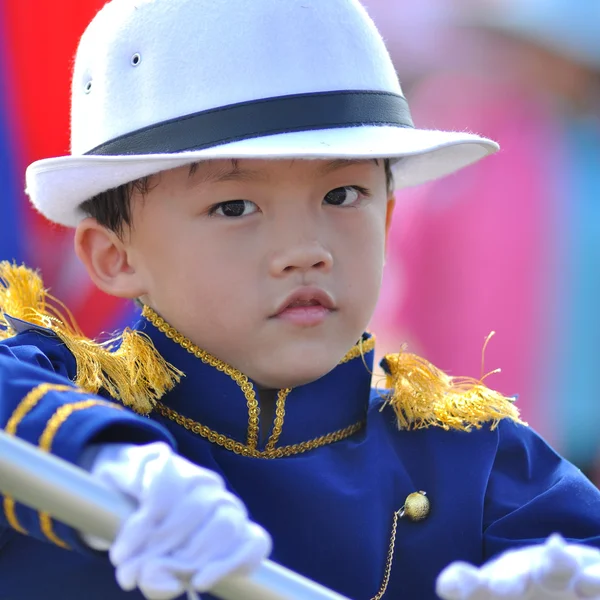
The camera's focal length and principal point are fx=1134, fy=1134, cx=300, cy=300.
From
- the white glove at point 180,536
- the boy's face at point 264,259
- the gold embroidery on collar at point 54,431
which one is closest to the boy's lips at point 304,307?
the boy's face at point 264,259

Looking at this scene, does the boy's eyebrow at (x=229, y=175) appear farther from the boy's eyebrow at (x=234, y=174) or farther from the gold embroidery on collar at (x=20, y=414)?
the gold embroidery on collar at (x=20, y=414)

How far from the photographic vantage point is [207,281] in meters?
1.33

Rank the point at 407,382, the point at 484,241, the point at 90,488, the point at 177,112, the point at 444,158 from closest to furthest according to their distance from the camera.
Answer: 1. the point at 90,488
2. the point at 177,112
3. the point at 407,382
4. the point at 444,158
5. the point at 484,241

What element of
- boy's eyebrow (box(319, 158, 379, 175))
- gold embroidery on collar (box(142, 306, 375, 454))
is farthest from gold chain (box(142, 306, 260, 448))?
boy's eyebrow (box(319, 158, 379, 175))

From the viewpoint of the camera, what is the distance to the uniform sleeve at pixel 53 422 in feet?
3.36

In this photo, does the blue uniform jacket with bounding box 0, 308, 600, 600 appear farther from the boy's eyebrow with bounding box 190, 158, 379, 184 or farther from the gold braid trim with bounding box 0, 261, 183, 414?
the boy's eyebrow with bounding box 190, 158, 379, 184

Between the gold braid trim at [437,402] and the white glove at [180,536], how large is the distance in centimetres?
60

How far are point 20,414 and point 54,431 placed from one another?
0.05 m

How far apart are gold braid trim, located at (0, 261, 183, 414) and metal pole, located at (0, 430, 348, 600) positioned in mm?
411

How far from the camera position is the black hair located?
1.38 meters

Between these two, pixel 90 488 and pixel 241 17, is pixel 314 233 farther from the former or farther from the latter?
pixel 90 488

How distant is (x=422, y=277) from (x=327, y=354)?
6.35 ft

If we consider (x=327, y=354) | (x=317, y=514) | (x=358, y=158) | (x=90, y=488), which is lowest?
(x=90, y=488)

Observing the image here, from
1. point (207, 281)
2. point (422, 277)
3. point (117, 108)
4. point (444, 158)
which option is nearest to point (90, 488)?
point (207, 281)
